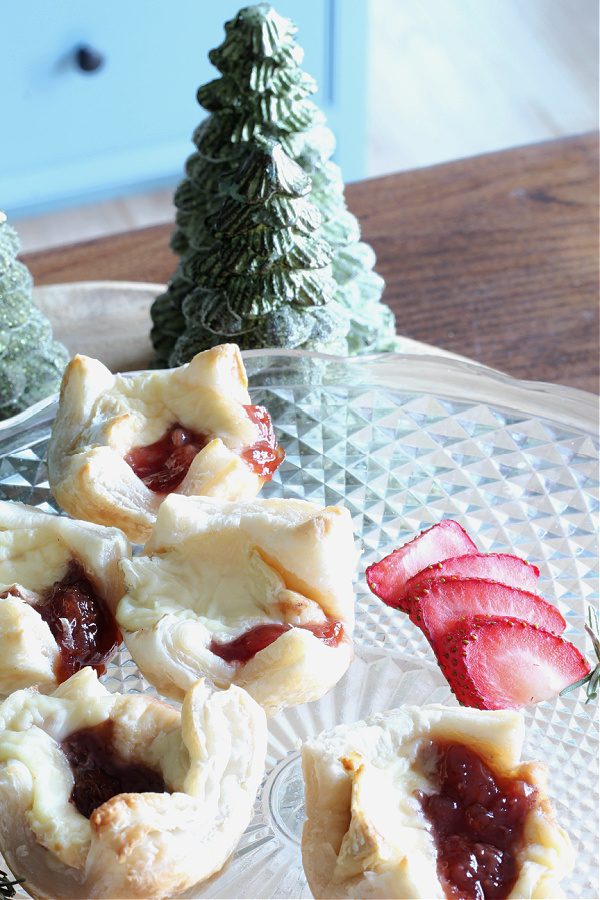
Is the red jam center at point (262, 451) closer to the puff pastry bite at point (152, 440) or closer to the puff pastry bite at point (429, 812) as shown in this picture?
the puff pastry bite at point (152, 440)

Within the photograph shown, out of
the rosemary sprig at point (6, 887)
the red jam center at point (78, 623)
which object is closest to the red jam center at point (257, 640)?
the red jam center at point (78, 623)

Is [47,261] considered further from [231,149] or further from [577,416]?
[577,416]

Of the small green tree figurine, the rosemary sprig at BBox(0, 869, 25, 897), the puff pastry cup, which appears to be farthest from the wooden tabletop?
the rosemary sprig at BBox(0, 869, 25, 897)

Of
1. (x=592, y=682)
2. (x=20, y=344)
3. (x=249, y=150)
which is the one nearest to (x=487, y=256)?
(x=249, y=150)

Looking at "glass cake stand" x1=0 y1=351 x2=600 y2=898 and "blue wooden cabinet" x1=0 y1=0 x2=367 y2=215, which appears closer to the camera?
"glass cake stand" x1=0 y1=351 x2=600 y2=898

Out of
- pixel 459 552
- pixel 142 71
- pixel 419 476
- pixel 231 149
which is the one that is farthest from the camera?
pixel 142 71

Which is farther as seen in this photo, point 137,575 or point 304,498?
point 304,498

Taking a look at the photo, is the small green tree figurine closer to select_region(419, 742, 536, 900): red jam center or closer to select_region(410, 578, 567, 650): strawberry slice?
select_region(410, 578, 567, 650): strawberry slice

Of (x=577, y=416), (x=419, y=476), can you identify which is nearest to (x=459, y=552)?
(x=419, y=476)
